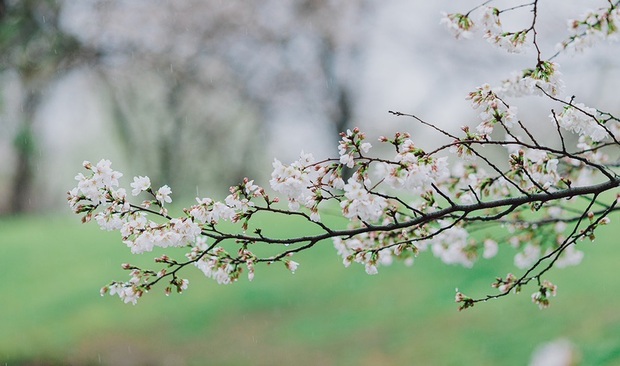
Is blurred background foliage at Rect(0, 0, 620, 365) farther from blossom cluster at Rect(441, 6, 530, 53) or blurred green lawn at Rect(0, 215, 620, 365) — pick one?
blossom cluster at Rect(441, 6, 530, 53)

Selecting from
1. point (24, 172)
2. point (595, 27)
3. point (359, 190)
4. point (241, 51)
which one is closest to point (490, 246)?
point (595, 27)

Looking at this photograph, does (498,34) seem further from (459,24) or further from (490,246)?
(490,246)

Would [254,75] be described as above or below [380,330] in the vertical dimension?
above

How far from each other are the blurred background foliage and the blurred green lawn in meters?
0.02

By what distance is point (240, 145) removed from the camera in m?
22.6

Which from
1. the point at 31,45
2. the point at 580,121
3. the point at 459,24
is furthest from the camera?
the point at 31,45

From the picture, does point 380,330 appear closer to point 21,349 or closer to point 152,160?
point 21,349

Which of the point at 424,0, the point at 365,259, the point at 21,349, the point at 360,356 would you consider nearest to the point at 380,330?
the point at 360,356

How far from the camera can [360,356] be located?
7977 mm

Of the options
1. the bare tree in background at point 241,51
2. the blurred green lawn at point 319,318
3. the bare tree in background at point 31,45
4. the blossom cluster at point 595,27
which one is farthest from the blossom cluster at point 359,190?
the bare tree in background at point 241,51

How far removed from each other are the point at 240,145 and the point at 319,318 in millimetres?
13984

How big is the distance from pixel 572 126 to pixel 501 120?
279 mm

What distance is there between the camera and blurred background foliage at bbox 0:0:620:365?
27.5ft

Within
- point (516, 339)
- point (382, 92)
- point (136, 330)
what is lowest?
point (516, 339)
